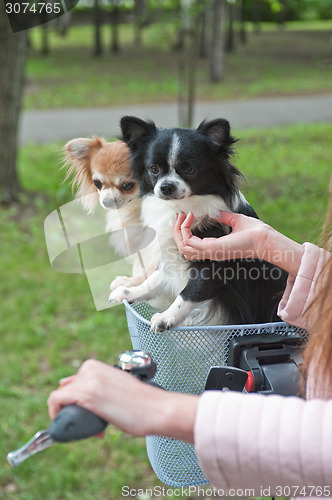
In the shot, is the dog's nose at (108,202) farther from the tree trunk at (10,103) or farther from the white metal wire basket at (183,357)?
the tree trunk at (10,103)

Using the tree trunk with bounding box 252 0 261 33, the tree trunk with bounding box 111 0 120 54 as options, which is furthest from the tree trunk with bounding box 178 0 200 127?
the tree trunk with bounding box 252 0 261 33

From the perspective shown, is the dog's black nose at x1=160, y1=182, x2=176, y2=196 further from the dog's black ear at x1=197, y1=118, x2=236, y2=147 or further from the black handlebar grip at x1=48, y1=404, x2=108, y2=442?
the black handlebar grip at x1=48, y1=404, x2=108, y2=442

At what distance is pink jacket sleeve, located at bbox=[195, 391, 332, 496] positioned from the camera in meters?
0.96

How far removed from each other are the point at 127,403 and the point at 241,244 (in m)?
0.50

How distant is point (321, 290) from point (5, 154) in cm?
480

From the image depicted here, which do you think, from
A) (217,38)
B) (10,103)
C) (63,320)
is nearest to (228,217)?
(63,320)

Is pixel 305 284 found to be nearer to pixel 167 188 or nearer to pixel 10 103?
pixel 167 188

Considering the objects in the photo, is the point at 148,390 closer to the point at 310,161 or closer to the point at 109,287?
the point at 109,287

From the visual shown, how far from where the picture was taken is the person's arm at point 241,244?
51.9 inches

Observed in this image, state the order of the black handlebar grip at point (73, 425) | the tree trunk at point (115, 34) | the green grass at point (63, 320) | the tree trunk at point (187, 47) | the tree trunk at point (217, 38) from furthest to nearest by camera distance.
Result: 1. the tree trunk at point (115, 34)
2. the tree trunk at point (217, 38)
3. the tree trunk at point (187, 47)
4. the green grass at point (63, 320)
5. the black handlebar grip at point (73, 425)

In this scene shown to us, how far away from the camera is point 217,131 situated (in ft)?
4.10

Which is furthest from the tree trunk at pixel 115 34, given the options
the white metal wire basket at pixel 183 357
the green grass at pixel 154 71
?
the white metal wire basket at pixel 183 357

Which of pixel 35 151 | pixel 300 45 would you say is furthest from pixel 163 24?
pixel 300 45

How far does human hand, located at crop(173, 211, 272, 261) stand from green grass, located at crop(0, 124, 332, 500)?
13 centimetres
